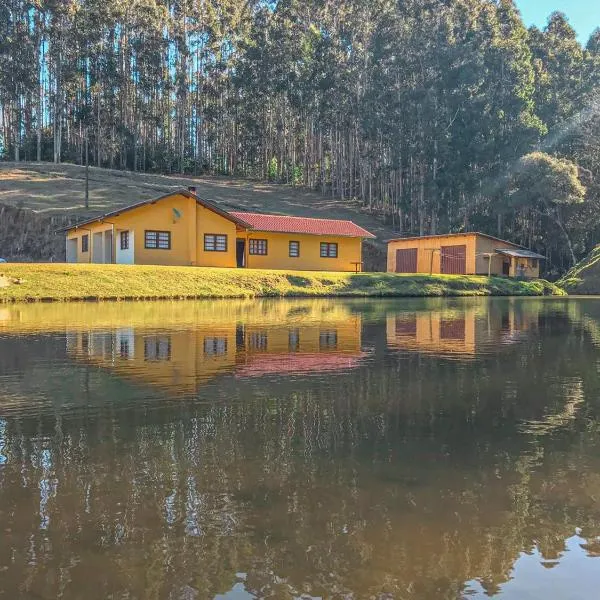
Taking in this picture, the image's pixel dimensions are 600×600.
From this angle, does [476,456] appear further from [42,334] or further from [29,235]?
[29,235]

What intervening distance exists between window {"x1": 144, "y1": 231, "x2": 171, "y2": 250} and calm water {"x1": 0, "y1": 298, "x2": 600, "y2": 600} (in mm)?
28794

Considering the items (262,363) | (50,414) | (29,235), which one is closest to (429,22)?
(29,235)

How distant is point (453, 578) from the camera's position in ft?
12.6

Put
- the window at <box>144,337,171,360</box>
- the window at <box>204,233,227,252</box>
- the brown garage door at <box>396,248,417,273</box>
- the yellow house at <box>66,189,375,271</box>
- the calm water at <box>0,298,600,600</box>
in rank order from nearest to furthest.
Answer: the calm water at <box>0,298,600,600</box> → the window at <box>144,337,171,360</box> → the yellow house at <box>66,189,375,271</box> → the window at <box>204,233,227,252</box> → the brown garage door at <box>396,248,417,273</box>

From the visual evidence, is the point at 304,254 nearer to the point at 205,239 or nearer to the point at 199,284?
the point at 205,239

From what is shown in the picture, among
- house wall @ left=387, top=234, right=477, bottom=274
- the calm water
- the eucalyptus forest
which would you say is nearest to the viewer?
the calm water

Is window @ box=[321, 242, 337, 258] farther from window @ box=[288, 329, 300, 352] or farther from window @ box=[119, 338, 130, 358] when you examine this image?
window @ box=[119, 338, 130, 358]

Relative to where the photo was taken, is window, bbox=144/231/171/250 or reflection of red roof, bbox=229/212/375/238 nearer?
window, bbox=144/231/171/250

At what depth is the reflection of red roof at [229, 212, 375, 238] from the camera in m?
45.7

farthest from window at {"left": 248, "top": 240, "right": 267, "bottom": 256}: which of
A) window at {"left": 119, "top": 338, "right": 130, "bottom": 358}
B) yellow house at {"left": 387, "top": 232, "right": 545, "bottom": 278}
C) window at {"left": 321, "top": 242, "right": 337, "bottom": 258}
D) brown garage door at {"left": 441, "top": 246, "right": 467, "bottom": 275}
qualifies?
window at {"left": 119, "top": 338, "right": 130, "bottom": 358}

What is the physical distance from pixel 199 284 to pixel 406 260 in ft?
82.1

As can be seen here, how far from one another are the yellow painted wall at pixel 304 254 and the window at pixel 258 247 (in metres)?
0.26

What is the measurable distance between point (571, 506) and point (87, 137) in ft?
273

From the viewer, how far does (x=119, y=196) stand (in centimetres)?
6103
